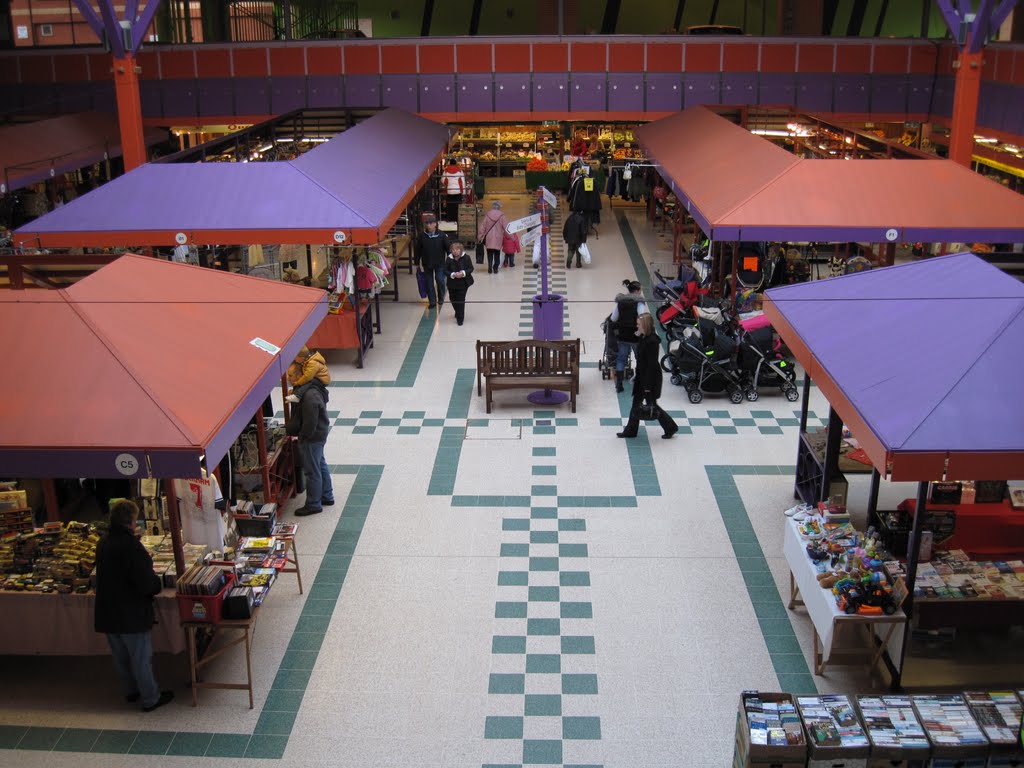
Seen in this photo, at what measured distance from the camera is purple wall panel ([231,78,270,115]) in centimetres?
2516

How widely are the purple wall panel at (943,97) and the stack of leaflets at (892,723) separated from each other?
2083 centimetres

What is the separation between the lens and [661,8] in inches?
1463

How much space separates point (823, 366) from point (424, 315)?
32.3 ft

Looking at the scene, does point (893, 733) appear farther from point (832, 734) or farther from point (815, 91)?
point (815, 91)

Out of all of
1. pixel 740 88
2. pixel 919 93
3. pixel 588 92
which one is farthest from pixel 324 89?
pixel 919 93

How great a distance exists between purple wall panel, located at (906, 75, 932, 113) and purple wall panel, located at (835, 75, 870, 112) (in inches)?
37.3

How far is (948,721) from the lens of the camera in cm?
593

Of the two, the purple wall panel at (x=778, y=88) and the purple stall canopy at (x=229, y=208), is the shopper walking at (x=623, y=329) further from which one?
the purple wall panel at (x=778, y=88)

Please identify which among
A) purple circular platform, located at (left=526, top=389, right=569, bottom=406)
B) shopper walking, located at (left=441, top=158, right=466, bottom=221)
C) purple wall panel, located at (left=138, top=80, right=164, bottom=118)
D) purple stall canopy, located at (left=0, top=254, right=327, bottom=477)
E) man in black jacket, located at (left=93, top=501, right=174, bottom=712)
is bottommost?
purple circular platform, located at (left=526, top=389, right=569, bottom=406)

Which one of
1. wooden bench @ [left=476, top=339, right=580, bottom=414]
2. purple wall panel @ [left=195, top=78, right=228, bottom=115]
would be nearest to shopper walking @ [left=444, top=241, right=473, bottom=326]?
wooden bench @ [left=476, top=339, right=580, bottom=414]

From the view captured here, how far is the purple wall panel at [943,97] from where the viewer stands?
936 inches

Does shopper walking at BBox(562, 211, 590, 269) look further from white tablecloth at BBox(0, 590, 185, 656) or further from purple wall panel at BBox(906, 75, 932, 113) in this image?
white tablecloth at BBox(0, 590, 185, 656)

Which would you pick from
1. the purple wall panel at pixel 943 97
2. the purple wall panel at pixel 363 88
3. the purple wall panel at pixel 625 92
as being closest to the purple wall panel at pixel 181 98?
the purple wall panel at pixel 363 88

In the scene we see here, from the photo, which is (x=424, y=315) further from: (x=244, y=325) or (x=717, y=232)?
(x=244, y=325)
